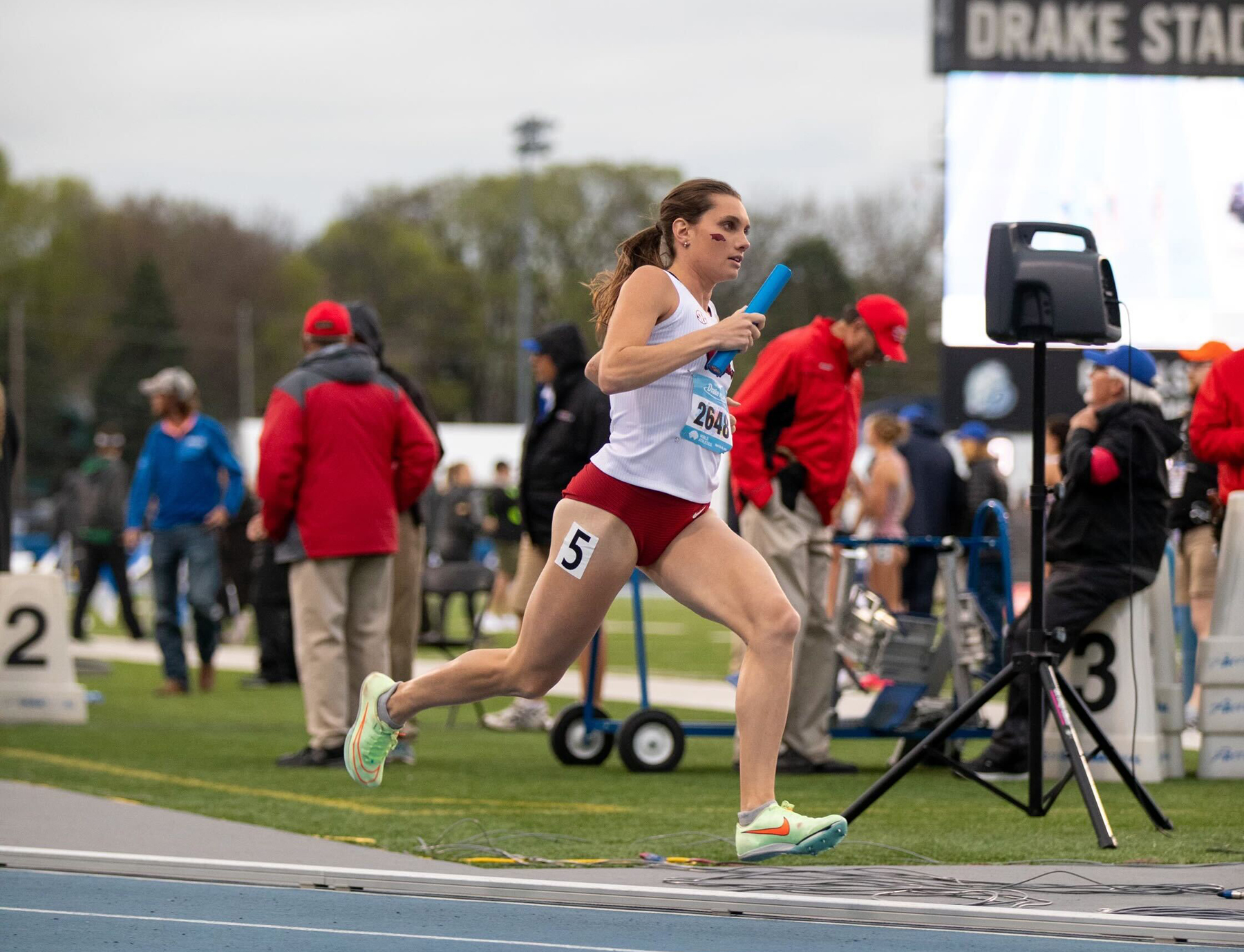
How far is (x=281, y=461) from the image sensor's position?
9.02 meters

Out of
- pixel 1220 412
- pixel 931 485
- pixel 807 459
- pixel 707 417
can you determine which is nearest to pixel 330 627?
pixel 807 459

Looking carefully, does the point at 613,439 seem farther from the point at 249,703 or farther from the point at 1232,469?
the point at 249,703

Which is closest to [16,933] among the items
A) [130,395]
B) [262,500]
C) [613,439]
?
[613,439]

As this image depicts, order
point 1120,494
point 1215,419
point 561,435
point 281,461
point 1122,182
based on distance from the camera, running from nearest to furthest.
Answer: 1. point 1120,494
2. point 281,461
3. point 1215,419
4. point 561,435
5. point 1122,182

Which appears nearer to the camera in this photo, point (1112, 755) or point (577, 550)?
point (577, 550)

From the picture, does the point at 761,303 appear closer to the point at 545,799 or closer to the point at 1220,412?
the point at 545,799

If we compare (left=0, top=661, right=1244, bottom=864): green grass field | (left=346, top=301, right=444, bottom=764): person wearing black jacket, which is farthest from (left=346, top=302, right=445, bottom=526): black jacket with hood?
(left=0, top=661, right=1244, bottom=864): green grass field

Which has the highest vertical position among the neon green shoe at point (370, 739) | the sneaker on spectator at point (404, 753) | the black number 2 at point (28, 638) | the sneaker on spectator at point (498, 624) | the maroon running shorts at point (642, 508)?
the maroon running shorts at point (642, 508)

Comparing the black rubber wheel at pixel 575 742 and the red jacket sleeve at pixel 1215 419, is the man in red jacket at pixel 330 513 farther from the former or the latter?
the red jacket sleeve at pixel 1215 419

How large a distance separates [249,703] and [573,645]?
8.15 metres

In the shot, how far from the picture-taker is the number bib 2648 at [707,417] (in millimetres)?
5371

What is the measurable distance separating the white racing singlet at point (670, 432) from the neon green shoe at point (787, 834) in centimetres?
92

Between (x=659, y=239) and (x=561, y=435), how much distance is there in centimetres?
428

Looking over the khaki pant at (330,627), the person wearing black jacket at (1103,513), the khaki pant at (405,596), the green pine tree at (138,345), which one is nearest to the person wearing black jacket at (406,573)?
the khaki pant at (405,596)
